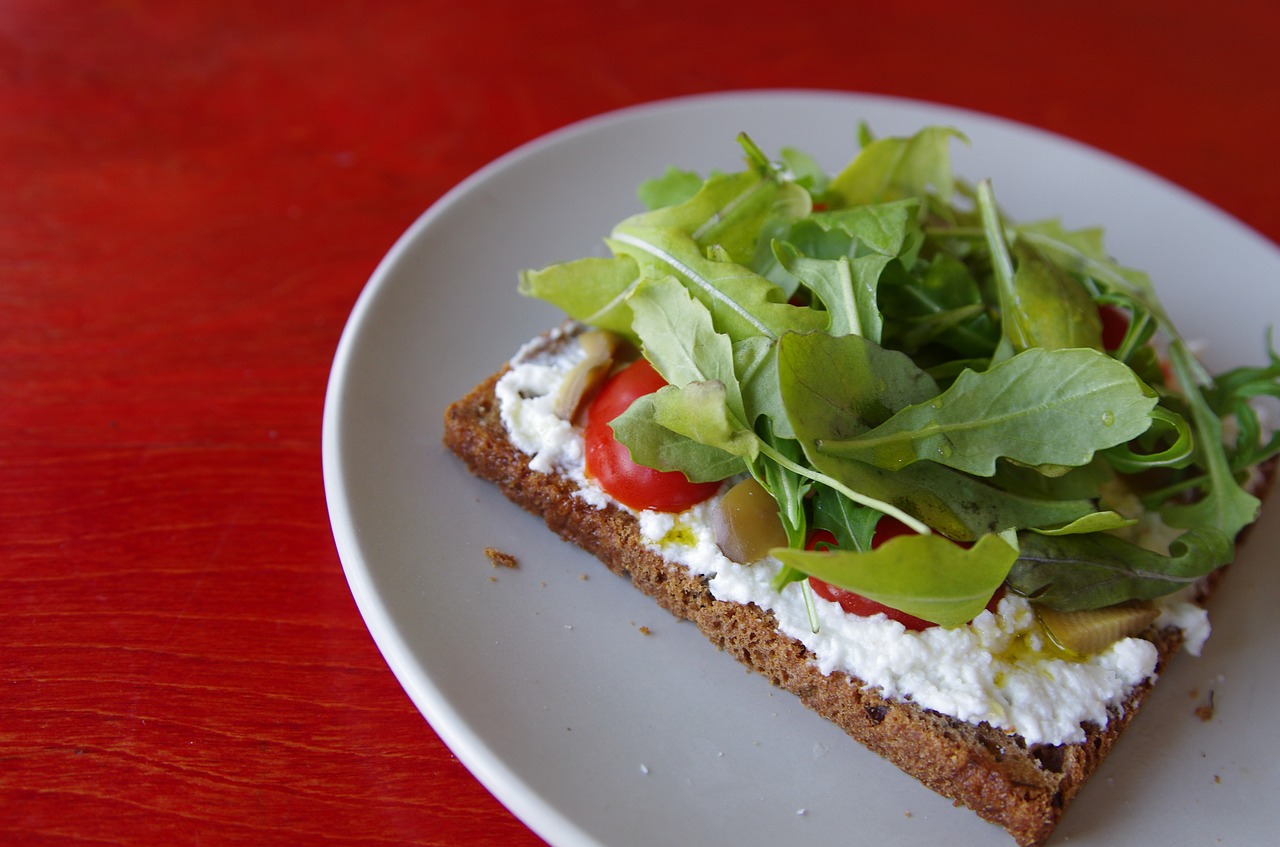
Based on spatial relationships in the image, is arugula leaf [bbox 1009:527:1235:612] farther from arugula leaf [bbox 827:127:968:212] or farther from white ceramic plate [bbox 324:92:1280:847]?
arugula leaf [bbox 827:127:968:212]

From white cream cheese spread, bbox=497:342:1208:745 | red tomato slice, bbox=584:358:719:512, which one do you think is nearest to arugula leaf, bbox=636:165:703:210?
Answer: red tomato slice, bbox=584:358:719:512

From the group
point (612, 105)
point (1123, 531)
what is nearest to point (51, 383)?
point (612, 105)

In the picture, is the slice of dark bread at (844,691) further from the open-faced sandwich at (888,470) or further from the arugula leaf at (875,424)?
the arugula leaf at (875,424)

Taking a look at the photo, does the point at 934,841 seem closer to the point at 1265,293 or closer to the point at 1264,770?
the point at 1264,770

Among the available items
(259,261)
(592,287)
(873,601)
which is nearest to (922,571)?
(873,601)

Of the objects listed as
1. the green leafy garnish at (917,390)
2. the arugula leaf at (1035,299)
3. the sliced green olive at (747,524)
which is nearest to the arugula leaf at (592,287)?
the green leafy garnish at (917,390)

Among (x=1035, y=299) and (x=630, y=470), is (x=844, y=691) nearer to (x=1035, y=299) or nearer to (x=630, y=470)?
(x=630, y=470)

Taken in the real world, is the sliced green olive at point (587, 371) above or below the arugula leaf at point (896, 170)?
below
